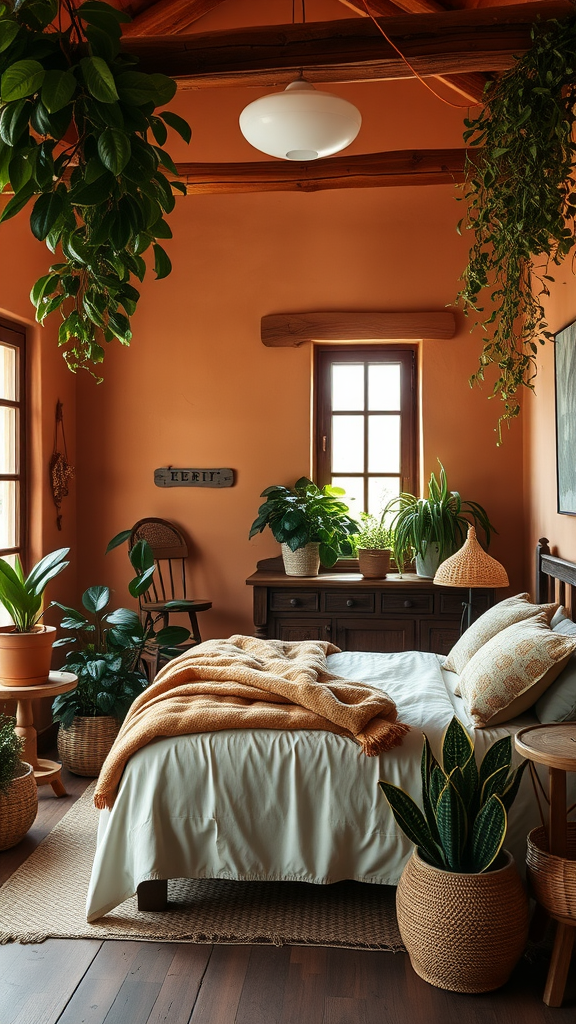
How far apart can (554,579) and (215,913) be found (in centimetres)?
224

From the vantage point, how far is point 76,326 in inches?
95.0

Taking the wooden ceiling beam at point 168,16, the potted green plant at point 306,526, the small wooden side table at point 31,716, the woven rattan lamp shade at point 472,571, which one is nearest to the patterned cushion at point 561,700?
the woven rattan lamp shade at point 472,571

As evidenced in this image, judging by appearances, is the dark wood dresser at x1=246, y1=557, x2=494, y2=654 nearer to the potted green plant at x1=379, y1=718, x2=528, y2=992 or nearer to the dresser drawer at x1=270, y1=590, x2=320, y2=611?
the dresser drawer at x1=270, y1=590, x2=320, y2=611

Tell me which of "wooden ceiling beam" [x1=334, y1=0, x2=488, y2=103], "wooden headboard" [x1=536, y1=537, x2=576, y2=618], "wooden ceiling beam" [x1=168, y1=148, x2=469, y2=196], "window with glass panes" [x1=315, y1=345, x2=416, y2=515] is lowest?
"wooden headboard" [x1=536, y1=537, x2=576, y2=618]

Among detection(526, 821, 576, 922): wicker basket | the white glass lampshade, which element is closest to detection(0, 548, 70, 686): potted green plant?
the white glass lampshade

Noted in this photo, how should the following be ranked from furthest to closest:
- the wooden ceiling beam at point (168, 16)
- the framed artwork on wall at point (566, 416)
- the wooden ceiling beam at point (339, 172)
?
the wooden ceiling beam at point (168, 16), the wooden ceiling beam at point (339, 172), the framed artwork on wall at point (566, 416)

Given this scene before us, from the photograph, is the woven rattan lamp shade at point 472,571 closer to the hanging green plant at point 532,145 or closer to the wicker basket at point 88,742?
the hanging green plant at point 532,145

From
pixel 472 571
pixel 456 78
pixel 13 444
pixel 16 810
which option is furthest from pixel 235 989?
pixel 456 78

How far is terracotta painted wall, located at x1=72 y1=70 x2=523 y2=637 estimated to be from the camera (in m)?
5.27

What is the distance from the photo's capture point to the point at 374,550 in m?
4.91

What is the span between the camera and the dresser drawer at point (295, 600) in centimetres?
484

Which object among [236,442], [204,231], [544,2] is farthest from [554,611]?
[204,231]

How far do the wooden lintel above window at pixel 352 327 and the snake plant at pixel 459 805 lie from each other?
10.5 feet

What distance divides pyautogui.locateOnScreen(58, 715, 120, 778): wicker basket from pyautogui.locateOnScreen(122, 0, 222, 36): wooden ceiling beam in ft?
12.6
